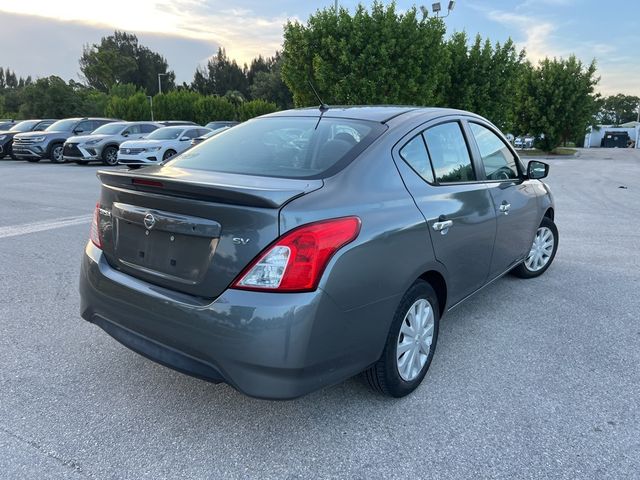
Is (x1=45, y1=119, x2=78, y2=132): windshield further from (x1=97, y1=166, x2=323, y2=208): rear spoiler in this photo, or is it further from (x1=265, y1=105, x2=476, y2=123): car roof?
(x1=97, y1=166, x2=323, y2=208): rear spoiler

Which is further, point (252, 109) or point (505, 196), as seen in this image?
point (252, 109)

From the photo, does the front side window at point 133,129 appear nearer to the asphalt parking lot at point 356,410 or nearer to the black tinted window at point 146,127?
the black tinted window at point 146,127

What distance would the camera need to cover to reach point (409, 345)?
110 inches

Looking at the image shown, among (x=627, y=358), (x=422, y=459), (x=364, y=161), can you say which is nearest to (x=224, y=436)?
(x=422, y=459)

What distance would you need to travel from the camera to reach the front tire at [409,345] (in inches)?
103

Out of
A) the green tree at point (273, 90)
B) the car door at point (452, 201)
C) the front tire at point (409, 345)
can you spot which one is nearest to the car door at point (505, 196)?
the car door at point (452, 201)

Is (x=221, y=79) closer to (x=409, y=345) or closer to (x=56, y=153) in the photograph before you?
(x=56, y=153)

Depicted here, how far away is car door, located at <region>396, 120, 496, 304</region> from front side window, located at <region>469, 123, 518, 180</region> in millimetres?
248

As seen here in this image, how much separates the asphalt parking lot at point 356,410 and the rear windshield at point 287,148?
1305 mm

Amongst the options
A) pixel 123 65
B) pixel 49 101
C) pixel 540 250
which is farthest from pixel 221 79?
pixel 540 250

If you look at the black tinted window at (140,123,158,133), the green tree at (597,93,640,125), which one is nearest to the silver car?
the black tinted window at (140,123,158,133)

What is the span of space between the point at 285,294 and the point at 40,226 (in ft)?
21.3

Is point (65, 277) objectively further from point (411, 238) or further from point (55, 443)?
point (411, 238)

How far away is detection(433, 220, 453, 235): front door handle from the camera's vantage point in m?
2.86
